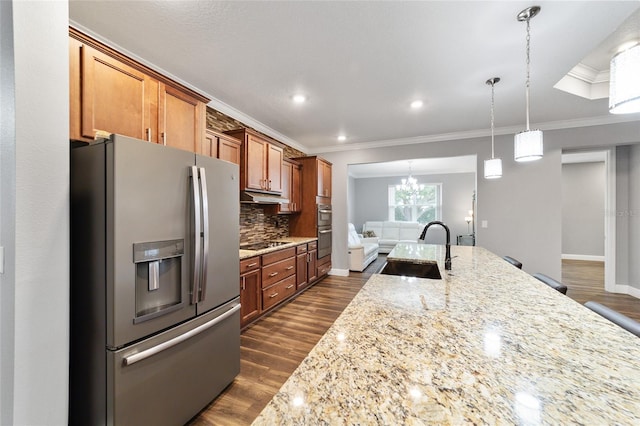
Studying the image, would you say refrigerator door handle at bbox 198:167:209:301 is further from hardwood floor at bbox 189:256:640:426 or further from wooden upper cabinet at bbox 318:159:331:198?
wooden upper cabinet at bbox 318:159:331:198

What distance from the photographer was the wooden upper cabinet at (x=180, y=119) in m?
1.92

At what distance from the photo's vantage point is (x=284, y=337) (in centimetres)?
270

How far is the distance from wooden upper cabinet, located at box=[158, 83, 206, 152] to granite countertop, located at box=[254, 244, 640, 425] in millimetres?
1858

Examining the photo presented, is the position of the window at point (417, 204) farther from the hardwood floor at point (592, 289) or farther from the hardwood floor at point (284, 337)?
the hardwood floor at point (284, 337)

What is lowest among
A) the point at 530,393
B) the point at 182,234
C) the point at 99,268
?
the point at 530,393

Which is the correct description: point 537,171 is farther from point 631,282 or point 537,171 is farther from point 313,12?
point 313,12

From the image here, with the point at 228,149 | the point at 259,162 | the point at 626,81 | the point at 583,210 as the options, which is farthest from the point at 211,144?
the point at 583,210

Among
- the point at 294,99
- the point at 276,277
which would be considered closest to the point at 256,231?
the point at 276,277

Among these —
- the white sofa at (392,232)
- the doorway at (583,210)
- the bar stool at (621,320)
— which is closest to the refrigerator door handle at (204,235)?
the bar stool at (621,320)

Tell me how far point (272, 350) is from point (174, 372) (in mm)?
1111

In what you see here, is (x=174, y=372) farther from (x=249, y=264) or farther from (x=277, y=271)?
(x=277, y=271)

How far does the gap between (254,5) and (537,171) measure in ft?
15.0

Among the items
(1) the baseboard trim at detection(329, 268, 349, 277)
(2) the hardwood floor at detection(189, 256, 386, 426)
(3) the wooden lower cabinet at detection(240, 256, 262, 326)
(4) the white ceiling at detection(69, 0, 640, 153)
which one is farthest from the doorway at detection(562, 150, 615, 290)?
(3) the wooden lower cabinet at detection(240, 256, 262, 326)

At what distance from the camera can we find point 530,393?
0.59 m
